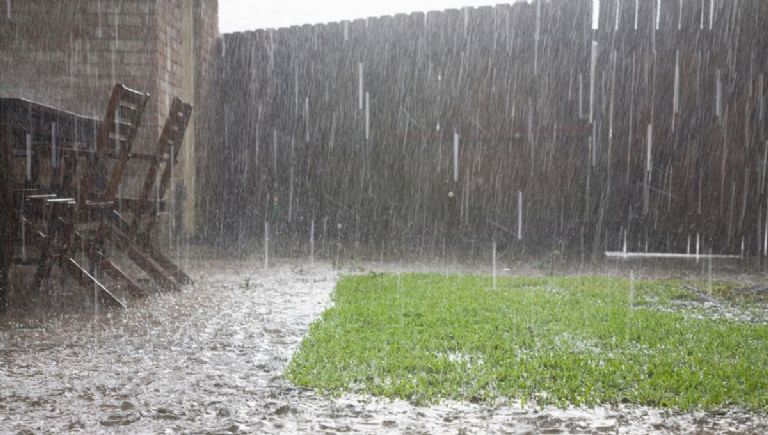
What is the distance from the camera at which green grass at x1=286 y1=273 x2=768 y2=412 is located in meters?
2.57

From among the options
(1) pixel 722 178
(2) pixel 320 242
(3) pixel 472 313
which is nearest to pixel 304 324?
(3) pixel 472 313

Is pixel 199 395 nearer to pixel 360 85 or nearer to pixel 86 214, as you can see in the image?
pixel 86 214

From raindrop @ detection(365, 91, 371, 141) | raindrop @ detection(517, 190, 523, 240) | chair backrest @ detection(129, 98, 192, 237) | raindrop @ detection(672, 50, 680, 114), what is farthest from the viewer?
raindrop @ detection(365, 91, 371, 141)

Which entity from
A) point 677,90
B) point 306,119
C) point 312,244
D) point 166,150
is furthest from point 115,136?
point 677,90

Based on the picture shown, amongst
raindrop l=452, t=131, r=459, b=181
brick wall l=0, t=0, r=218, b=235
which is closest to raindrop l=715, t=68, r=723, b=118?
raindrop l=452, t=131, r=459, b=181

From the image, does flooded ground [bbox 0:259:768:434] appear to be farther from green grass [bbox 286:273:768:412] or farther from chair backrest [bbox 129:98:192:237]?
chair backrest [bbox 129:98:192:237]

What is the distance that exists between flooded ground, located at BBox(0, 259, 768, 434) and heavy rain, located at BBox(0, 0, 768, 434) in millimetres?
16

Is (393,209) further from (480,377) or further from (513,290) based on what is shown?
(480,377)

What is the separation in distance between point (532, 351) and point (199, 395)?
4.99 feet

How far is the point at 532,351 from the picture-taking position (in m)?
3.18

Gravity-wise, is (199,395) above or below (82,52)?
below

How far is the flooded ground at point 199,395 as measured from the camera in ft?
7.35

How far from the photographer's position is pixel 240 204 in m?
10.1

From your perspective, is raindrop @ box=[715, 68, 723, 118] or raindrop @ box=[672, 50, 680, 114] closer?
raindrop @ box=[715, 68, 723, 118]
